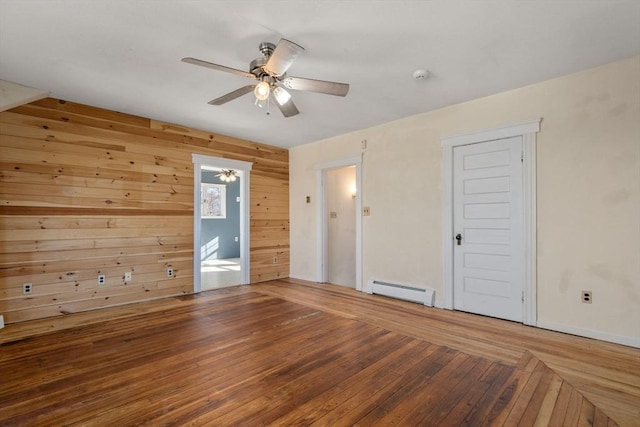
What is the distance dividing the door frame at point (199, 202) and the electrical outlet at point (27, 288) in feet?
6.12

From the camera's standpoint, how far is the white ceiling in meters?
2.07

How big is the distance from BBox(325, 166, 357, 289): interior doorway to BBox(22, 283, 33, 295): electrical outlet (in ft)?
13.7

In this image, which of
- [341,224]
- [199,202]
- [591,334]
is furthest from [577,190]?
[199,202]

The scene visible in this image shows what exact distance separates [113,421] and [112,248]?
2836 millimetres

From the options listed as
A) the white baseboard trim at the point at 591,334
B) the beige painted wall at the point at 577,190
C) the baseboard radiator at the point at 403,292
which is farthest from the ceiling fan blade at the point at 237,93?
the white baseboard trim at the point at 591,334

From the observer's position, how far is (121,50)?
8.47 ft

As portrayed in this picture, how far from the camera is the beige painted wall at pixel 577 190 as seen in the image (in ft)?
9.04

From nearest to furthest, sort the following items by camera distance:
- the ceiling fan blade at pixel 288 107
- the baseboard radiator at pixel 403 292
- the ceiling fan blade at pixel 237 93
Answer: the ceiling fan blade at pixel 237 93, the ceiling fan blade at pixel 288 107, the baseboard radiator at pixel 403 292

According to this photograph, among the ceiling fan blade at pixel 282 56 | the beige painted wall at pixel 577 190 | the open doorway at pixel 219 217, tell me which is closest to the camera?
the ceiling fan blade at pixel 282 56

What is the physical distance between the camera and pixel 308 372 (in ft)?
7.62

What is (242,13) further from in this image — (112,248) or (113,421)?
(112,248)

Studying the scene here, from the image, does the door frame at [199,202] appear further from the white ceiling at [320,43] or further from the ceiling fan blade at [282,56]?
the ceiling fan blade at [282,56]

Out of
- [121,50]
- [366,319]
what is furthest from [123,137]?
[366,319]

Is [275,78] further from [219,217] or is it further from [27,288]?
[219,217]
